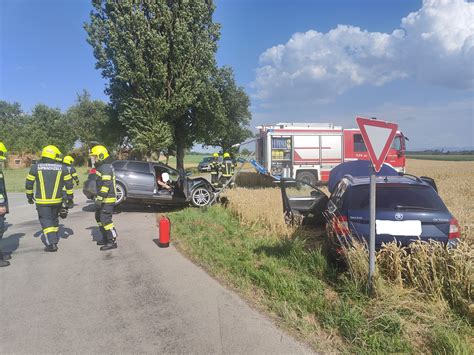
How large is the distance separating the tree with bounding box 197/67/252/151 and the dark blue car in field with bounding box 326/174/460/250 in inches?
710

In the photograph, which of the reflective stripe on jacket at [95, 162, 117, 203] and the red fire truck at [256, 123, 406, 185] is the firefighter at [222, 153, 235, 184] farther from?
the reflective stripe on jacket at [95, 162, 117, 203]

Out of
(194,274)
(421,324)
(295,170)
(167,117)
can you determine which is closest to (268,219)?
(194,274)

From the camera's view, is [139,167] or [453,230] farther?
[139,167]

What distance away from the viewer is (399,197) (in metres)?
4.41

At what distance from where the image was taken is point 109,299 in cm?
402

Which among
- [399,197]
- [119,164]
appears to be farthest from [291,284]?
[119,164]

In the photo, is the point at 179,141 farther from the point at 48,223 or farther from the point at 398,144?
the point at 48,223

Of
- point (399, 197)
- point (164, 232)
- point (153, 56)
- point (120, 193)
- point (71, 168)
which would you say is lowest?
point (164, 232)

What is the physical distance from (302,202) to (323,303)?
11.3 feet

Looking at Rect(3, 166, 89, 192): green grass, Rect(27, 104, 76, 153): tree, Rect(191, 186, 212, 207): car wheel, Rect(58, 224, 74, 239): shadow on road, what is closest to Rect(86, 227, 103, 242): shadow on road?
Rect(58, 224, 74, 239): shadow on road

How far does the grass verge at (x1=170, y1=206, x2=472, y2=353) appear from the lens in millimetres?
3061

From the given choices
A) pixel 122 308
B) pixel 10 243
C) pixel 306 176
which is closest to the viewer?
pixel 122 308

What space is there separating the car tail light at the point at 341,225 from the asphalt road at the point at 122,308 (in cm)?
166

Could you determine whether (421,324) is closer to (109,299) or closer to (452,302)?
(452,302)
